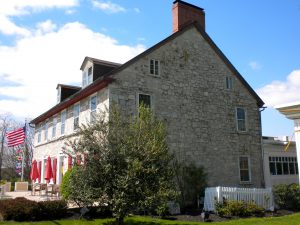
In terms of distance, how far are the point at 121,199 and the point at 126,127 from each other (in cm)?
240

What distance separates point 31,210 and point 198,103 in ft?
37.2

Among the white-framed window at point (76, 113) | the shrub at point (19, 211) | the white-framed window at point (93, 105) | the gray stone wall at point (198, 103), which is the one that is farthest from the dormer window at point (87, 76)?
the shrub at point (19, 211)

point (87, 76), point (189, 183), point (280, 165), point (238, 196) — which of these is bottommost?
point (238, 196)

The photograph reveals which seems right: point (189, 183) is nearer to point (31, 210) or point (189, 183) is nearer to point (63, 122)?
point (31, 210)

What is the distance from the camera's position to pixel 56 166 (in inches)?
907

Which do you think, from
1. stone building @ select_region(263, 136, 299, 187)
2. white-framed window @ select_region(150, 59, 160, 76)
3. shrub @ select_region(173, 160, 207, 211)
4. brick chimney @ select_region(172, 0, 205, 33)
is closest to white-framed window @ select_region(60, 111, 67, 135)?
white-framed window @ select_region(150, 59, 160, 76)

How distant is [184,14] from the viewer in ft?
70.9

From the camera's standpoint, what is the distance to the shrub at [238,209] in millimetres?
15328

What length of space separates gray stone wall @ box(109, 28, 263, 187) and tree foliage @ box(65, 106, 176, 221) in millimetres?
5803

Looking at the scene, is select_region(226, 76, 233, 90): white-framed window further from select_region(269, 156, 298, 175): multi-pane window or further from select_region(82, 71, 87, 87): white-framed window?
select_region(82, 71, 87, 87): white-framed window

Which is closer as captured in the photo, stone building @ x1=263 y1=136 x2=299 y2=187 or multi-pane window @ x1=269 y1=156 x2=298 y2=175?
stone building @ x1=263 y1=136 x2=299 y2=187

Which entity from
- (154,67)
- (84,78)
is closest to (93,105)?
(84,78)

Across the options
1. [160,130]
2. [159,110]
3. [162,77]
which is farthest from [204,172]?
[160,130]

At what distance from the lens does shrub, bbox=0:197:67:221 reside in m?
12.3
